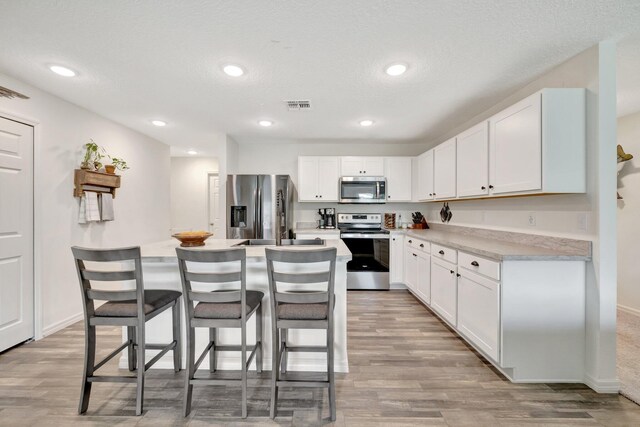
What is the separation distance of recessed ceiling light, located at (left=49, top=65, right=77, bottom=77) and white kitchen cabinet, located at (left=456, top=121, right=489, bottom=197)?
379cm

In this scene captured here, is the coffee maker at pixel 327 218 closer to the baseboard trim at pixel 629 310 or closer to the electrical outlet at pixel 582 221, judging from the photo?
the electrical outlet at pixel 582 221

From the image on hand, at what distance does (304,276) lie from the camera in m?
1.63

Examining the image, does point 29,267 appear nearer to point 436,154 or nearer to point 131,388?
point 131,388

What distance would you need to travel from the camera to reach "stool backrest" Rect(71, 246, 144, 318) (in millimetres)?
1646

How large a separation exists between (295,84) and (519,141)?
2004 millimetres

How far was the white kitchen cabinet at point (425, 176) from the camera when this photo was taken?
4098 millimetres

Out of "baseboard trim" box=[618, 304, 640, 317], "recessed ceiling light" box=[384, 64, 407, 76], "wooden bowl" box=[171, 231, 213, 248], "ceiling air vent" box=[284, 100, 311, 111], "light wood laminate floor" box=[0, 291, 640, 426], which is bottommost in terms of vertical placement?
"light wood laminate floor" box=[0, 291, 640, 426]

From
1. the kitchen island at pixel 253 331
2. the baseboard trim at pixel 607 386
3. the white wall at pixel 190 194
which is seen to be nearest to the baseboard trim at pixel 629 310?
the baseboard trim at pixel 607 386

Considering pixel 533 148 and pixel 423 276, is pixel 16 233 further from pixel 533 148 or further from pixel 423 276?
pixel 533 148

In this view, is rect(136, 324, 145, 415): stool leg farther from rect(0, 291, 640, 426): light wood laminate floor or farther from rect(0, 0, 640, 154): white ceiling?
rect(0, 0, 640, 154): white ceiling

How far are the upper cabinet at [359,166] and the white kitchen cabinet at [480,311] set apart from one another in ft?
7.78

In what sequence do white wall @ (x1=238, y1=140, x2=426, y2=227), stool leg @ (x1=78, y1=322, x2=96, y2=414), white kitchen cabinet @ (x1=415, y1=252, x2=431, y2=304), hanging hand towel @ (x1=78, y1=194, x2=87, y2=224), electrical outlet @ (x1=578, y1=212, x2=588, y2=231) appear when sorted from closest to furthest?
1. stool leg @ (x1=78, y1=322, x2=96, y2=414)
2. electrical outlet @ (x1=578, y1=212, x2=588, y2=231)
3. hanging hand towel @ (x1=78, y1=194, x2=87, y2=224)
4. white kitchen cabinet @ (x1=415, y1=252, x2=431, y2=304)
5. white wall @ (x1=238, y1=140, x2=426, y2=227)

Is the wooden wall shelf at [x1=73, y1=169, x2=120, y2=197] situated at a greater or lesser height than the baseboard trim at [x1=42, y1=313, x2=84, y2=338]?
greater

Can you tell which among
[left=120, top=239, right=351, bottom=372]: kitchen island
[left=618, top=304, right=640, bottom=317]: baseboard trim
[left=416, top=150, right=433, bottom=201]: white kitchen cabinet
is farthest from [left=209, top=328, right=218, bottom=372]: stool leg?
[left=618, top=304, right=640, bottom=317]: baseboard trim
